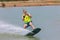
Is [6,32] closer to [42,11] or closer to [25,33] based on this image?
[25,33]

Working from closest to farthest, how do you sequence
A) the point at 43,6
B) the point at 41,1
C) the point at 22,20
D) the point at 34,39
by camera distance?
the point at 34,39 < the point at 22,20 < the point at 43,6 < the point at 41,1

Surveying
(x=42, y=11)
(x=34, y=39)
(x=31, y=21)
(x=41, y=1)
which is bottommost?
(x=34, y=39)

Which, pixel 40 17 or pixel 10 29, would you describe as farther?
pixel 40 17

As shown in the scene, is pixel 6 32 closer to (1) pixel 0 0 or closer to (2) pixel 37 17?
(2) pixel 37 17

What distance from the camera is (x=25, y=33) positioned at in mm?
8734

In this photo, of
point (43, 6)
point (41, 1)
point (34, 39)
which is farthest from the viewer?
point (41, 1)

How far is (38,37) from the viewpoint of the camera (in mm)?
8594

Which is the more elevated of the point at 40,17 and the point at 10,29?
the point at 40,17

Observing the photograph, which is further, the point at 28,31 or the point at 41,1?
the point at 41,1

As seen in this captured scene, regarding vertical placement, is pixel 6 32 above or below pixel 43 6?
below

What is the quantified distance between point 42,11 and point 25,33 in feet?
4.08

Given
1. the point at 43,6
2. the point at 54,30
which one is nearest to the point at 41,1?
the point at 43,6

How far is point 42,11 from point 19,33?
1.27 m

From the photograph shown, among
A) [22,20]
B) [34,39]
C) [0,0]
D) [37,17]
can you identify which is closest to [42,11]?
[37,17]
